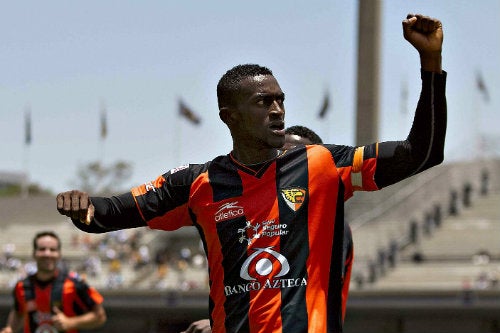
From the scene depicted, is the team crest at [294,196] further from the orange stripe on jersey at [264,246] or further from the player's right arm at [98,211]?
the player's right arm at [98,211]

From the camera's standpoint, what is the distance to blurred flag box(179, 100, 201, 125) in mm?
61594

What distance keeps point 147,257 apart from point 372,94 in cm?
2375

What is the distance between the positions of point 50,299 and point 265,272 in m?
6.75

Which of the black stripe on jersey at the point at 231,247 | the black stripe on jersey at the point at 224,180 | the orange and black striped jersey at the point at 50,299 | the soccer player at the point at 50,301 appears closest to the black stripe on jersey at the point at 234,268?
the black stripe on jersey at the point at 231,247

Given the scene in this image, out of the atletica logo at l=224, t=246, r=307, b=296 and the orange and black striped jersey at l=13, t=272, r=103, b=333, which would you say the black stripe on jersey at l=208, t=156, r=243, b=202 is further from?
the orange and black striped jersey at l=13, t=272, r=103, b=333

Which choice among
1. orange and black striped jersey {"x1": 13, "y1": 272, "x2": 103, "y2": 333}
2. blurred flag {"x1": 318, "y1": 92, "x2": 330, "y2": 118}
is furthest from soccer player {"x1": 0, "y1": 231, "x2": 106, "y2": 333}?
blurred flag {"x1": 318, "y1": 92, "x2": 330, "y2": 118}

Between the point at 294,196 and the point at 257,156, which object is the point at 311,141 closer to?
the point at 257,156

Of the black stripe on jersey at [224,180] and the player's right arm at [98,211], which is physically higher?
the black stripe on jersey at [224,180]

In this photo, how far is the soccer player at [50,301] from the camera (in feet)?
36.9

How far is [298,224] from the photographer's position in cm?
498

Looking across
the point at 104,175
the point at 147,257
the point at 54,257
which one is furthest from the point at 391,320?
the point at 104,175

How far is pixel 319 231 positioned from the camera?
4.98m

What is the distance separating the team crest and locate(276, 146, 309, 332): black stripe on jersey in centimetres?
1

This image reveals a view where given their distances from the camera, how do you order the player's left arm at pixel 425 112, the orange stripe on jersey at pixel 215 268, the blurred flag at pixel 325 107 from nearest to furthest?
1. the player's left arm at pixel 425 112
2. the orange stripe on jersey at pixel 215 268
3. the blurred flag at pixel 325 107
